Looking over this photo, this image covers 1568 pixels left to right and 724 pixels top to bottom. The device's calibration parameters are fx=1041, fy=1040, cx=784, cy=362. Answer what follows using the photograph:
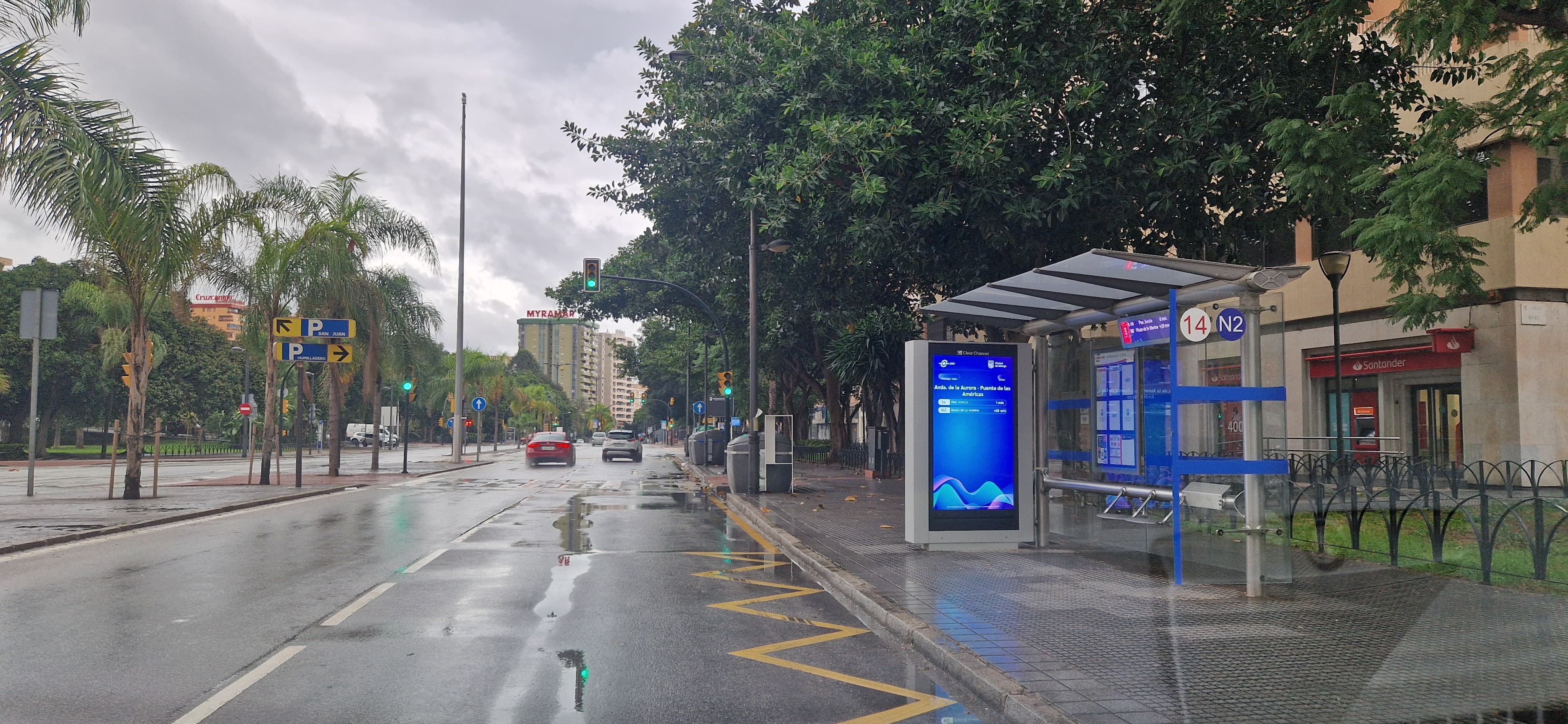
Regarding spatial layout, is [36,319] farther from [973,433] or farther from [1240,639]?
[1240,639]

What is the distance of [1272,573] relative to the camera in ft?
31.2

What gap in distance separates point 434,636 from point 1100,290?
275 inches

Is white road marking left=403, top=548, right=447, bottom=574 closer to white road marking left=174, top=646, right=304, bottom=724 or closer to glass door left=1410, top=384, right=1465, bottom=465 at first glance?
white road marking left=174, top=646, right=304, bottom=724

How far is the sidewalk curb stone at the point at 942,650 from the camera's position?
535 cm

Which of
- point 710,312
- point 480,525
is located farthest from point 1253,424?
point 710,312

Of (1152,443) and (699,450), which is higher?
(1152,443)

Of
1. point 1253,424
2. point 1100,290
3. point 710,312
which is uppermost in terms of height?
point 710,312

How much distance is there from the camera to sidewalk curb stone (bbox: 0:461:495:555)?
1225 cm

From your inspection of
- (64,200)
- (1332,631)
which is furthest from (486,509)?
(1332,631)

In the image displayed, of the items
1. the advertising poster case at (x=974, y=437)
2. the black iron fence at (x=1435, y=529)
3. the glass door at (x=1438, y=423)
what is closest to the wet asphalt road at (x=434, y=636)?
the advertising poster case at (x=974, y=437)

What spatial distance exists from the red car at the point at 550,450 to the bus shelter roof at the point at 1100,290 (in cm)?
→ 3081

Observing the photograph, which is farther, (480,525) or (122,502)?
(122,502)

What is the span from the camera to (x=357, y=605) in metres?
8.55

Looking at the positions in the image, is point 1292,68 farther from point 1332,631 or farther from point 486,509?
point 486,509
